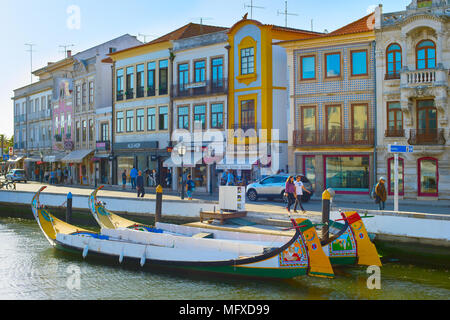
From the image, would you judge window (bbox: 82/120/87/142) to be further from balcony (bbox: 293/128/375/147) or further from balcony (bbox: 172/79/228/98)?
balcony (bbox: 293/128/375/147)

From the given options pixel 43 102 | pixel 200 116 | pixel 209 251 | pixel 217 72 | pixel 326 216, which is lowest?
pixel 209 251

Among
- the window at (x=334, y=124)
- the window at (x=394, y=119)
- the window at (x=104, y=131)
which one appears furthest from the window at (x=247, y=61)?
the window at (x=104, y=131)

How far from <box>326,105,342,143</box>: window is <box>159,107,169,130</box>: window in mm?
14245

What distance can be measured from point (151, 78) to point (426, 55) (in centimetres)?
2269

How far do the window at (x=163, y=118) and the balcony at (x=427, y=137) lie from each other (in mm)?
19737

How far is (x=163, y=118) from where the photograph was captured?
46188 mm

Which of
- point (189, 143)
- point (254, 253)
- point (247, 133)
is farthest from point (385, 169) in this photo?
point (254, 253)

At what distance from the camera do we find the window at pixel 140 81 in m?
48.3

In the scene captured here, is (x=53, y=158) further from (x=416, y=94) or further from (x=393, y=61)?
(x=416, y=94)

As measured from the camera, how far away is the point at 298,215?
915 inches

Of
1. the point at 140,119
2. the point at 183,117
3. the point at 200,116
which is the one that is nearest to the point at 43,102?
the point at 140,119

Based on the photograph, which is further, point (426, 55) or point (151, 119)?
point (151, 119)

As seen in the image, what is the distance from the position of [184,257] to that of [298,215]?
650 centimetres
